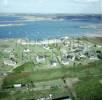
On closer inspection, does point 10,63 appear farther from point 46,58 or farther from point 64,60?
point 64,60

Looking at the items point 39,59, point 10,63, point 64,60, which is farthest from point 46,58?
point 10,63

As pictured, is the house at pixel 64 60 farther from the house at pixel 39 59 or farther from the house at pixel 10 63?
the house at pixel 10 63

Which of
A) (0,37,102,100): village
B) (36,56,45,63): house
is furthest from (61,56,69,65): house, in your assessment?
(36,56,45,63): house

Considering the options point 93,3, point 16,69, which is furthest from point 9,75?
point 93,3

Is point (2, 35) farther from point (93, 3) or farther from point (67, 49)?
point (93, 3)

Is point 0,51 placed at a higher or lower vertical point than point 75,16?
lower

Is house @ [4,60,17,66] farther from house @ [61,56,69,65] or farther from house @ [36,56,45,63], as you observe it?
house @ [61,56,69,65]

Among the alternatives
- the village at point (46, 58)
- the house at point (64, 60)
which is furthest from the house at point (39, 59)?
the house at point (64, 60)

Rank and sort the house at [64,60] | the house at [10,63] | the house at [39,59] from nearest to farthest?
the house at [10,63] < the house at [39,59] < the house at [64,60]

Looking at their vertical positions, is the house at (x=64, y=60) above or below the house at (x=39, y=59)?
below
